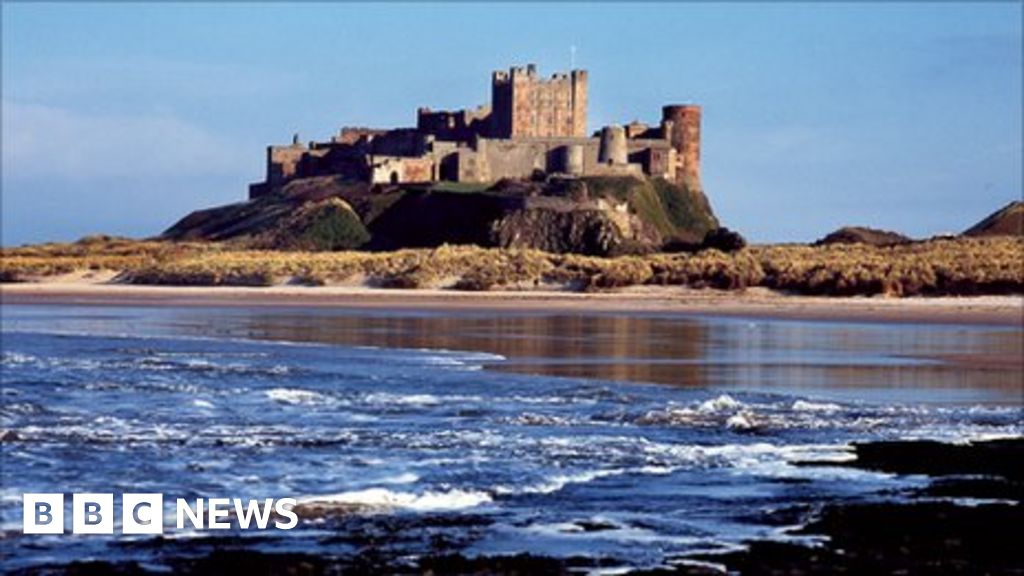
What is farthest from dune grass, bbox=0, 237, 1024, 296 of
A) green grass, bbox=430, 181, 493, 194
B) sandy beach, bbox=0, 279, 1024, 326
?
green grass, bbox=430, 181, 493, 194

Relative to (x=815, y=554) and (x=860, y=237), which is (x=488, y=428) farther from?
(x=860, y=237)

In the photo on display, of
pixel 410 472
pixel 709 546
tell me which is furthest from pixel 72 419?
pixel 709 546

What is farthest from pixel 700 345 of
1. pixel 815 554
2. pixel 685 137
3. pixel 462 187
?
pixel 685 137

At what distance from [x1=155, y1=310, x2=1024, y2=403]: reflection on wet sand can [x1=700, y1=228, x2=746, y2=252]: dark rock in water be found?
63.3 ft

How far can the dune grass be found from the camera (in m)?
34.0

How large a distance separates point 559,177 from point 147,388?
50483 mm

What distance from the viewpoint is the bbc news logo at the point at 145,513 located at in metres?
8.88

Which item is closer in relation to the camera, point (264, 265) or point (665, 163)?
point (264, 265)

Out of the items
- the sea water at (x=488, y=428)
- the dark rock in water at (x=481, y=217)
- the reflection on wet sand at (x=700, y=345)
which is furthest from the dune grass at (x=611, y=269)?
the sea water at (x=488, y=428)

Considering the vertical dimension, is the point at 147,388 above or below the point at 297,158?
below

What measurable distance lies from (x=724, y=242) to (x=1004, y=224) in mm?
9059

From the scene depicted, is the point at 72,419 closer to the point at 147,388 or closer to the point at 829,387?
the point at 147,388

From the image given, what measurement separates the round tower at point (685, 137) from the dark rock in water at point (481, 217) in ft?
4.86

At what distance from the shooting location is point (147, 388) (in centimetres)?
1664
